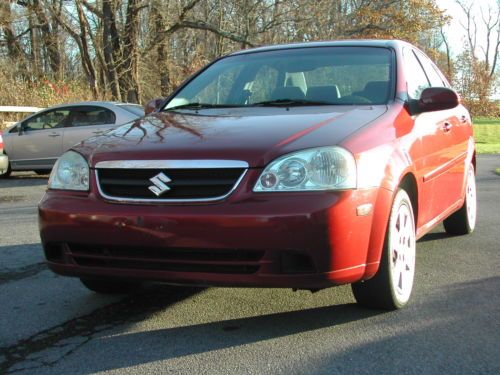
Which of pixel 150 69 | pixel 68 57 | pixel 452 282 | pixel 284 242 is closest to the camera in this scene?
pixel 284 242

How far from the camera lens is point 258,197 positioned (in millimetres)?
2955

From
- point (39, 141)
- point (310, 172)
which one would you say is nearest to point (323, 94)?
point (310, 172)

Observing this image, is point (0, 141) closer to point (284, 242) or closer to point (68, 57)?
point (284, 242)

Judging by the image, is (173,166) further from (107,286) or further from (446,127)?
(446,127)

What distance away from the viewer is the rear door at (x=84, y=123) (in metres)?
11.2

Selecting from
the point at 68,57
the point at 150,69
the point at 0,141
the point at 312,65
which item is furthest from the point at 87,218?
the point at 68,57

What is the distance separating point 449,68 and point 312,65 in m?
47.9

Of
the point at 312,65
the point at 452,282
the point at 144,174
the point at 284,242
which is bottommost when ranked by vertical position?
the point at 452,282

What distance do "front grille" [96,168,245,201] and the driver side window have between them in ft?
29.2

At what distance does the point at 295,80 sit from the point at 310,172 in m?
1.50

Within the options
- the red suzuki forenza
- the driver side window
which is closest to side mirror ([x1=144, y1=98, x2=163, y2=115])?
the red suzuki forenza

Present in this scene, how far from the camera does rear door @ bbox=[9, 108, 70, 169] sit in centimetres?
1157

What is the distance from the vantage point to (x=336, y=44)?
4672mm

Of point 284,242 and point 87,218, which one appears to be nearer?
point 284,242
